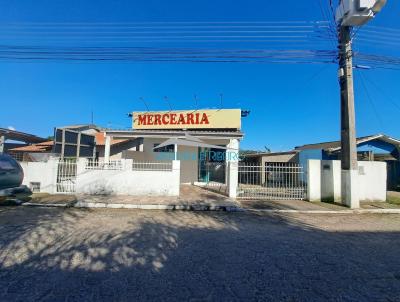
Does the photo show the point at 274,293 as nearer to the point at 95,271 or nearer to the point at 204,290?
the point at 204,290

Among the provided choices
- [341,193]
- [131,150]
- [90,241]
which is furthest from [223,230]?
[131,150]

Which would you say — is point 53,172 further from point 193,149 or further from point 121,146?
point 193,149

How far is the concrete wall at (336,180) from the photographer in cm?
1098

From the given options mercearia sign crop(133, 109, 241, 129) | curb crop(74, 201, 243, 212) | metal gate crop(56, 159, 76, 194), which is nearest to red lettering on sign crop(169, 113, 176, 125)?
mercearia sign crop(133, 109, 241, 129)

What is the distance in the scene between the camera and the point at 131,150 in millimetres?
16719

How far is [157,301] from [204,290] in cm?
61

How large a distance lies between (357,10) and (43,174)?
14259mm

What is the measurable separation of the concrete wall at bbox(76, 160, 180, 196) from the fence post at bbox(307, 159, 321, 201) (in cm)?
574

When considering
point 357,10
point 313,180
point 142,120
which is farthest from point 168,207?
point 142,120

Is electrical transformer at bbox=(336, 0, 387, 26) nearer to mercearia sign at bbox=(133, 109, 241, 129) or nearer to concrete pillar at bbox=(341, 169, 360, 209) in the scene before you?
concrete pillar at bbox=(341, 169, 360, 209)

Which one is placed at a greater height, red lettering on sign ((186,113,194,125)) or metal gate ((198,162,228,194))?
red lettering on sign ((186,113,194,125))

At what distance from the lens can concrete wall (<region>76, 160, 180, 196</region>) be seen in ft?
35.4

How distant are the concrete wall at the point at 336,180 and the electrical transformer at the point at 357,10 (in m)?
Result: 5.63

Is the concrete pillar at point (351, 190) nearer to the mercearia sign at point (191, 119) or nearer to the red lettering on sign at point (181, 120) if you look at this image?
the mercearia sign at point (191, 119)
